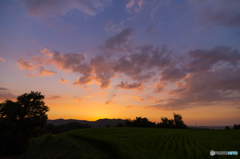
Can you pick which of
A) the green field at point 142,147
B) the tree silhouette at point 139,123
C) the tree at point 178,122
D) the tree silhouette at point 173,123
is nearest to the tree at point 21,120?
the green field at point 142,147

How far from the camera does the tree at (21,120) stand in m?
33.2

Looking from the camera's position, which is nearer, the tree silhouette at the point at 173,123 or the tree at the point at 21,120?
the tree at the point at 21,120

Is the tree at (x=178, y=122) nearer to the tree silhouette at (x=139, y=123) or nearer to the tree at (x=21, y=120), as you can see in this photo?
the tree silhouette at (x=139, y=123)

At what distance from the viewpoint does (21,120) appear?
1474 inches

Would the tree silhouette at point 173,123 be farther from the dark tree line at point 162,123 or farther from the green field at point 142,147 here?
the green field at point 142,147

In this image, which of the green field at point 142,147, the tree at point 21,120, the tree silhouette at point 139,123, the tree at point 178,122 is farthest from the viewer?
the tree silhouette at point 139,123

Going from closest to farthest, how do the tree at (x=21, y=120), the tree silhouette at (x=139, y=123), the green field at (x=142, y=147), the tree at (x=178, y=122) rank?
the green field at (x=142, y=147)
the tree at (x=21, y=120)
the tree at (x=178, y=122)
the tree silhouette at (x=139, y=123)

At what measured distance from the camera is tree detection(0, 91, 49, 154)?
1307 inches

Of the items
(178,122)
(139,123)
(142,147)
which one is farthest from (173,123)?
(142,147)

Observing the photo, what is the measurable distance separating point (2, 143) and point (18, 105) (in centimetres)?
1106

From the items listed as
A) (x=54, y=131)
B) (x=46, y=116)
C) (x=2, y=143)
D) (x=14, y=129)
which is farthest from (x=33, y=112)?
(x=54, y=131)

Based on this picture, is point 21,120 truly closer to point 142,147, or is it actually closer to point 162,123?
point 142,147

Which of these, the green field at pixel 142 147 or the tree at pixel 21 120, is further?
the tree at pixel 21 120

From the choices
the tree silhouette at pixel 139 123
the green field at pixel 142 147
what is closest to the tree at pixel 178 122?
the tree silhouette at pixel 139 123
